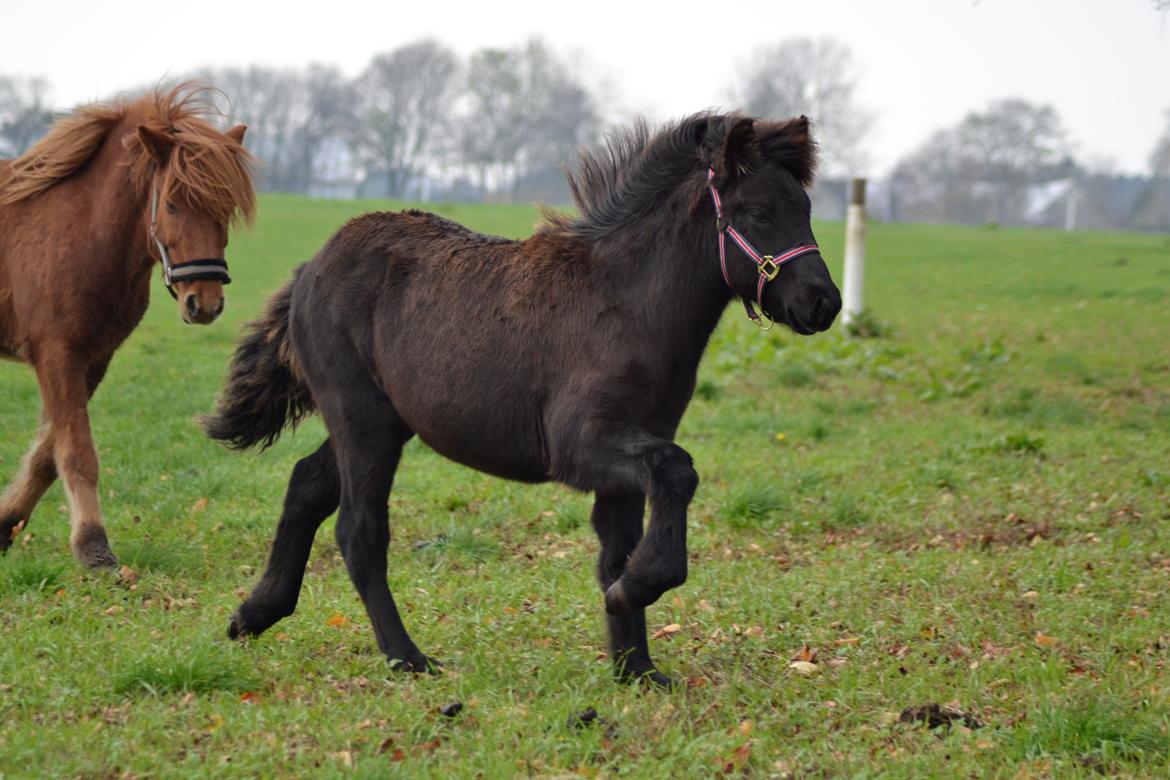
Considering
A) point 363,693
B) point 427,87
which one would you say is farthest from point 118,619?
point 427,87

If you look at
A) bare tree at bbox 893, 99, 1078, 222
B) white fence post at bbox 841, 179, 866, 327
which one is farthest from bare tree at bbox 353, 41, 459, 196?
white fence post at bbox 841, 179, 866, 327

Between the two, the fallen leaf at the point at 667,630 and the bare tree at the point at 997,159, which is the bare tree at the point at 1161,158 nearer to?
the bare tree at the point at 997,159

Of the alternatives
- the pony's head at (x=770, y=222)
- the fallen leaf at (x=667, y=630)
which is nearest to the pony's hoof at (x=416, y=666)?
the fallen leaf at (x=667, y=630)

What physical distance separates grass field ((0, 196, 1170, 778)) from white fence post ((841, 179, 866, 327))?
10.8 feet

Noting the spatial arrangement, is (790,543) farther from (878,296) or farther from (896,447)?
(878,296)

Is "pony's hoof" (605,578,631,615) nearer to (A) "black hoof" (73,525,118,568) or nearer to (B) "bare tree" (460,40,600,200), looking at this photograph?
(A) "black hoof" (73,525,118,568)

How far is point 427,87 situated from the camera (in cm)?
6900

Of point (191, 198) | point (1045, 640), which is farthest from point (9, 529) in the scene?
point (1045, 640)

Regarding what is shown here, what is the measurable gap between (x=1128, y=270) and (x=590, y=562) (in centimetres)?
2199

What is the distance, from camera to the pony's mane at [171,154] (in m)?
6.09

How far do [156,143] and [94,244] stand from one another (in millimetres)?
643

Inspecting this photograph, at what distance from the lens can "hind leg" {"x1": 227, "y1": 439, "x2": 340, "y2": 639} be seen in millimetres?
5148

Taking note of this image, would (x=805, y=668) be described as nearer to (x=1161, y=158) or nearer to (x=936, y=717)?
(x=936, y=717)

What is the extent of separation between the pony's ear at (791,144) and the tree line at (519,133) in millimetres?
55352
